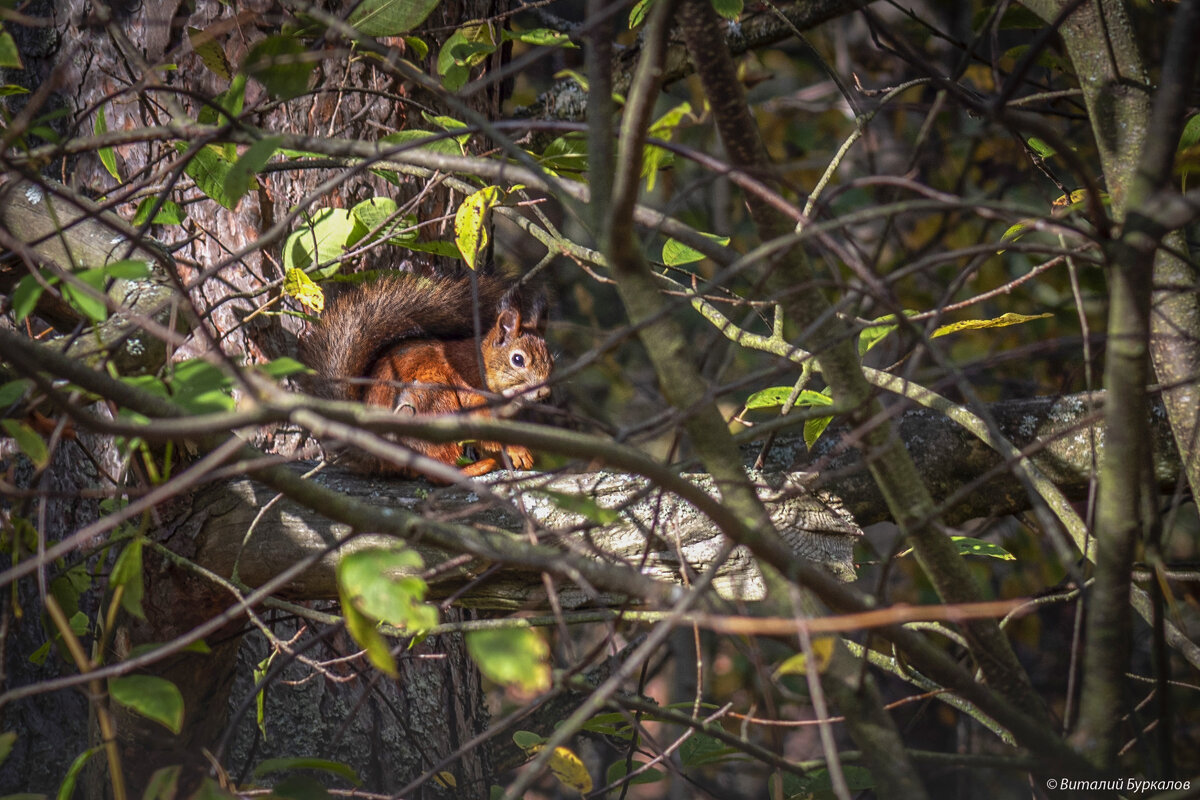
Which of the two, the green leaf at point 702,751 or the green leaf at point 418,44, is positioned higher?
the green leaf at point 418,44

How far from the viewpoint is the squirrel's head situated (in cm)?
255

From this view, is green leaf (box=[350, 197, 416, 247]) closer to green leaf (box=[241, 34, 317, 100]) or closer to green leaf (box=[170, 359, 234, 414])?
green leaf (box=[241, 34, 317, 100])

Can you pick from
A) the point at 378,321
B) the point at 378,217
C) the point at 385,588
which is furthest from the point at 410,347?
the point at 385,588

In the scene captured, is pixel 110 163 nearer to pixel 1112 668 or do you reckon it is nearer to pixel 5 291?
pixel 5 291

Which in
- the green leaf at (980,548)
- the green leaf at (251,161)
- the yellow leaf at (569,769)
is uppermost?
the green leaf at (251,161)

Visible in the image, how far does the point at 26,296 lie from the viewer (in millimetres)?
820

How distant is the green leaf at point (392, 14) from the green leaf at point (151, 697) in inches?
39.1

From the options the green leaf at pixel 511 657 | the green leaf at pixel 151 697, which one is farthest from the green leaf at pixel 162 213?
the green leaf at pixel 511 657

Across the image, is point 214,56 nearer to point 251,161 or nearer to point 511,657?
point 251,161

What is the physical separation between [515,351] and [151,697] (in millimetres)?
1814

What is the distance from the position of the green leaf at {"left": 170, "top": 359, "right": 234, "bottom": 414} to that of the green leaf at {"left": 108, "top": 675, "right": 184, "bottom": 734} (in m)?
0.28

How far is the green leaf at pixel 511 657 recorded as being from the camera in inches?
25.0

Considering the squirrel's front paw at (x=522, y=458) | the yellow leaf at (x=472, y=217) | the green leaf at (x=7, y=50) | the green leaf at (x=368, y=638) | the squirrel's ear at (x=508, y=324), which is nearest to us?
the green leaf at (x=368, y=638)

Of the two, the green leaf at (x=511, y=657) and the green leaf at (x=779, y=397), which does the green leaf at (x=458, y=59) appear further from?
the green leaf at (x=511, y=657)
